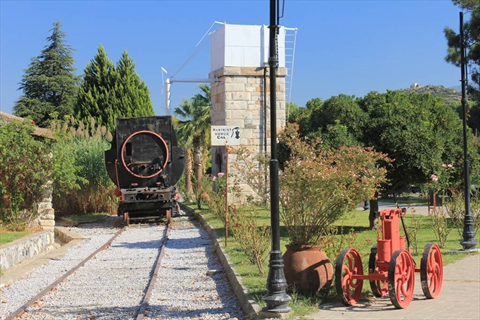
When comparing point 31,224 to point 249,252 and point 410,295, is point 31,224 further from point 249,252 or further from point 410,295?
point 410,295

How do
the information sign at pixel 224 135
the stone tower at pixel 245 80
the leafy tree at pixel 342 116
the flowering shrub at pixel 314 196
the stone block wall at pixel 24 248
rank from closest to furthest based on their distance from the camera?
the flowering shrub at pixel 314 196 → the stone block wall at pixel 24 248 → the information sign at pixel 224 135 → the leafy tree at pixel 342 116 → the stone tower at pixel 245 80

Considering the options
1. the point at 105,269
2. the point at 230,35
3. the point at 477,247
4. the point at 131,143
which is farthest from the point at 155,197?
the point at 477,247

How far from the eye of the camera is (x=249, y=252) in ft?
40.1

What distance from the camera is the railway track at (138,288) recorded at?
352 inches

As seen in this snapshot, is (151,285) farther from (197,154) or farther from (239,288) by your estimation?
(197,154)

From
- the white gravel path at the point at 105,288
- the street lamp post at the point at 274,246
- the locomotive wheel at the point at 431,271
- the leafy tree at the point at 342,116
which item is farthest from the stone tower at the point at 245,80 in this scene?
the street lamp post at the point at 274,246

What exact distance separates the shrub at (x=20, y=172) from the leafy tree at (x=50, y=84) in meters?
36.1

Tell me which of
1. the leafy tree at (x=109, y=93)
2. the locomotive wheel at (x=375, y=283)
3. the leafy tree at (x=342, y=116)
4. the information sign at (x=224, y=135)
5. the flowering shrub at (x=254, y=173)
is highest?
the leafy tree at (x=109, y=93)

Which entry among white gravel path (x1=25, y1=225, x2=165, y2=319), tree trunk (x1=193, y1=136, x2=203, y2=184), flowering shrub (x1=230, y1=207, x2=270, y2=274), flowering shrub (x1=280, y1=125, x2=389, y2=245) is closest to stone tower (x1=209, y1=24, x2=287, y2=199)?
white gravel path (x1=25, y1=225, x2=165, y2=319)

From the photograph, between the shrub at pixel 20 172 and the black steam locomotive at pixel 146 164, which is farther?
the black steam locomotive at pixel 146 164

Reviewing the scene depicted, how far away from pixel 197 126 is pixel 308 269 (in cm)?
3844

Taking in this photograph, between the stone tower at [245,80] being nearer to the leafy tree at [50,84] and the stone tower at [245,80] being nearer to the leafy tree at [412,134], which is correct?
the leafy tree at [412,134]

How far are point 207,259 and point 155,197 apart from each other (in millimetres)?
8967

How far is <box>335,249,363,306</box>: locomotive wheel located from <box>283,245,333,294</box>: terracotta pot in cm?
31
